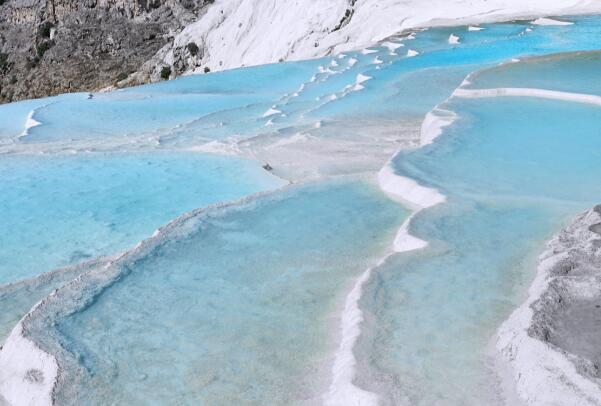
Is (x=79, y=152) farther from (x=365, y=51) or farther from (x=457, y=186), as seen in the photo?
(x=365, y=51)

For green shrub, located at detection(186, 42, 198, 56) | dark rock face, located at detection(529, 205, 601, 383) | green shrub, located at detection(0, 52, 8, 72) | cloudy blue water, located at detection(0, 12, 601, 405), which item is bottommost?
green shrub, located at detection(0, 52, 8, 72)

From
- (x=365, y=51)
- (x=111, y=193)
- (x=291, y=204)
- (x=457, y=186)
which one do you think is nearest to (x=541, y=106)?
(x=457, y=186)

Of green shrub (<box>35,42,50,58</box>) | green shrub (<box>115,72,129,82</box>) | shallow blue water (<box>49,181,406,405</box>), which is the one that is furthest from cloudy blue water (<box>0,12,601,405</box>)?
green shrub (<box>35,42,50,58</box>)

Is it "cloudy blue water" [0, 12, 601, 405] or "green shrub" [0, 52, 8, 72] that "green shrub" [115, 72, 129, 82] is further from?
"cloudy blue water" [0, 12, 601, 405]

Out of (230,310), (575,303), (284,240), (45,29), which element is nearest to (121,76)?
(45,29)

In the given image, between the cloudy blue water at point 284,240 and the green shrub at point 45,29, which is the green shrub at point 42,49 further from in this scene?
the cloudy blue water at point 284,240

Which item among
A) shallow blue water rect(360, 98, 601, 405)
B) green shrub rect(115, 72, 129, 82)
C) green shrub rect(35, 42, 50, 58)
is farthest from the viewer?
green shrub rect(35, 42, 50, 58)
